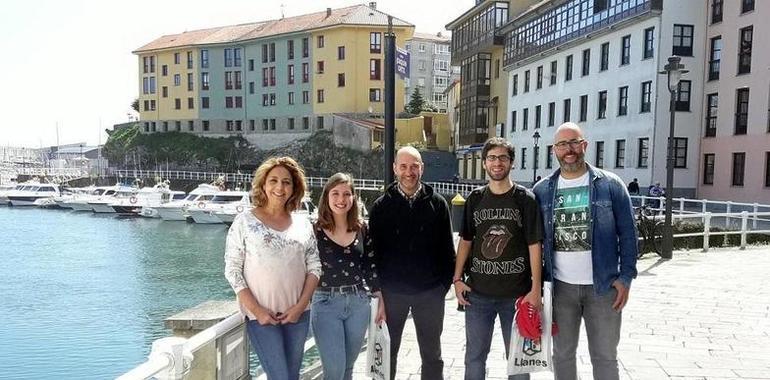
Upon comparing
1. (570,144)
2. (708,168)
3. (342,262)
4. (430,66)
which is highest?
(430,66)

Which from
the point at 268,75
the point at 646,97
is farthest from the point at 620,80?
the point at 268,75

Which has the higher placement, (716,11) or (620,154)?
(716,11)

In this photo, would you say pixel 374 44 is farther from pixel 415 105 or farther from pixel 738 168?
pixel 738 168

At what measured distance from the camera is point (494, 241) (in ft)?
12.8

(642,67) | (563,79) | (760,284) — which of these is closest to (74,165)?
(563,79)

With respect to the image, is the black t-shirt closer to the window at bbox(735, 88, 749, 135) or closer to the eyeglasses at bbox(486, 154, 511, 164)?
the eyeglasses at bbox(486, 154, 511, 164)

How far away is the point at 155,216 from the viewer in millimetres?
46531

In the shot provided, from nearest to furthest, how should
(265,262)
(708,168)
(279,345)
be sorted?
(265,262), (279,345), (708,168)

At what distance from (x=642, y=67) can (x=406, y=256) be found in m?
27.0

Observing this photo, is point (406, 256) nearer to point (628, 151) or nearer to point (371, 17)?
point (628, 151)

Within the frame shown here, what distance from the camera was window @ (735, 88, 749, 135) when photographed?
24828mm

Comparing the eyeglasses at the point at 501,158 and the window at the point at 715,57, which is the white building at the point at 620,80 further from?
the eyeglasses at the point at 501,158

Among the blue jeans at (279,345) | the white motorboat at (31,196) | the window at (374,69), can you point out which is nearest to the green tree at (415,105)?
the window at (374,69)

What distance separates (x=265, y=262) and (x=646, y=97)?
27674mm
